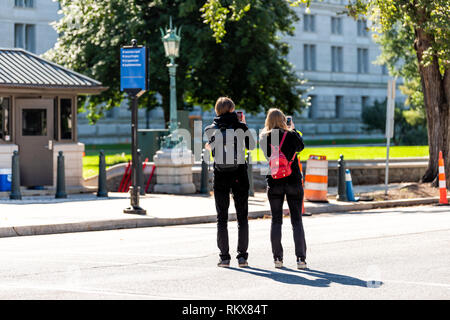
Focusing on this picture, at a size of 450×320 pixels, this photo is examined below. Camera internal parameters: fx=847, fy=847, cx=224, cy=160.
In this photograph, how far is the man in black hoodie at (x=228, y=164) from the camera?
9555 millimetres

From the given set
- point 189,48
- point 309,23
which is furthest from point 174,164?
point 309,23

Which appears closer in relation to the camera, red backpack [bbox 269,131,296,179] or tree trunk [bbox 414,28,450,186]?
red backpack [bbox 269,131,296,179]

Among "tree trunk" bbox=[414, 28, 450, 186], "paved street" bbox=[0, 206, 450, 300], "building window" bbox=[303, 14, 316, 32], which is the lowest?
"paved street" bbox=[0, 206, 450, 300]

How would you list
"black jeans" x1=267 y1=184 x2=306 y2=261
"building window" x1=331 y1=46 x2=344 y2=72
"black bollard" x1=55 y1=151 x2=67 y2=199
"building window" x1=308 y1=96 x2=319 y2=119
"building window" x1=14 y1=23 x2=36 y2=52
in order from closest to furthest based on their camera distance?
"black jeans" x1=267 y1=184 x2=306 y2=261 < "black bollard" x1=55 y1=151 x2=67 y2=199 < "building window" x1=14 y1=23 x2=36 y2=52 < "building window" x1=308 y1=96 x2=319 y2=119 < "building window" x1=331 y1=46 x2=344 y2=72

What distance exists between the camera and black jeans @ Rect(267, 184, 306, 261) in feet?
31.4

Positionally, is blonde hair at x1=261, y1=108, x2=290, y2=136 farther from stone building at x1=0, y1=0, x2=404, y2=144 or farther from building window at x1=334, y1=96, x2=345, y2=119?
building window at x1=334, y1=96, x2=345, y2=119

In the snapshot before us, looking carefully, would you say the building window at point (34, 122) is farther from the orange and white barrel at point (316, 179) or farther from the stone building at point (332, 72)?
the stone building at point (332, 72)

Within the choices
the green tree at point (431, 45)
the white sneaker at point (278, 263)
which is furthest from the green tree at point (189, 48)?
the white sneaker at point (278, 263)

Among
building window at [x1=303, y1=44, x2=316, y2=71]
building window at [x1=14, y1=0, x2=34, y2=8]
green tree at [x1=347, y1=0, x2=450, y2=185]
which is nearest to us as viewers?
green tree at [x1=347, y1=0, x2=450, y2=185]

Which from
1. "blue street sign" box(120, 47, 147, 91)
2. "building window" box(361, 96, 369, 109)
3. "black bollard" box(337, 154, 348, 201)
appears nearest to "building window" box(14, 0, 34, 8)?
"building window" box(361, 96, 369, 109)

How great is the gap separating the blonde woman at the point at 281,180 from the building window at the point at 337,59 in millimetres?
67865
